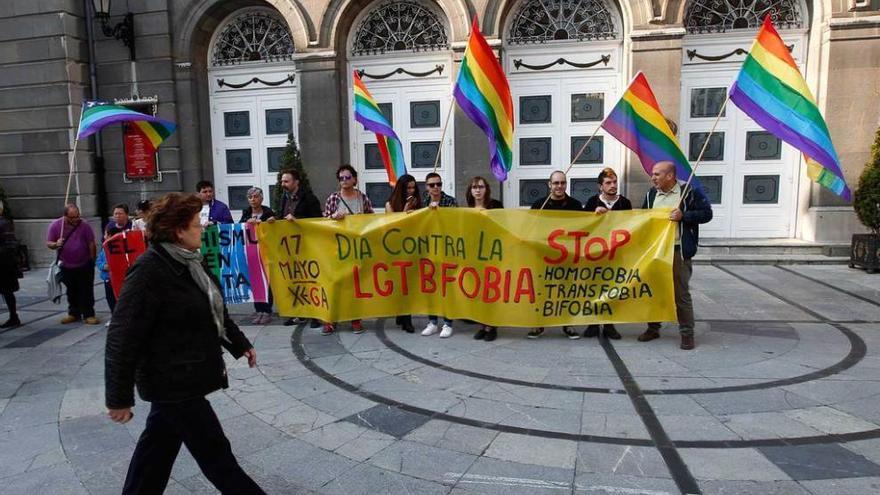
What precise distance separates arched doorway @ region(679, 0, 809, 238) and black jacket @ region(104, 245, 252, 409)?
10668mm

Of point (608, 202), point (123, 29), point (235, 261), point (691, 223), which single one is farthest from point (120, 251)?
point (123, 29)

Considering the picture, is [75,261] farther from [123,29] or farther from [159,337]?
[123,29]

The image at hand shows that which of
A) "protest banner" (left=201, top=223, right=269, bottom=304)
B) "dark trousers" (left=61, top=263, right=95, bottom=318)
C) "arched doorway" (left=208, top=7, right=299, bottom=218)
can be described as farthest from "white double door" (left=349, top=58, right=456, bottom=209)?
"dark trousers" (left=61, top=263, right=95, bottom=318)

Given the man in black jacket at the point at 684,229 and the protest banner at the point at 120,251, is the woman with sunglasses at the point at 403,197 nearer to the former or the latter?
the man in black jacket at the point at 684,229

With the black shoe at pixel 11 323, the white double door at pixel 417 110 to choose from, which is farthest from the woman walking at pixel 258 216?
the white double door at pixel 417 110

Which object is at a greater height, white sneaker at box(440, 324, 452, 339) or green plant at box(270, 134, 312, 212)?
green plant at box(270, 134, 312, 212)

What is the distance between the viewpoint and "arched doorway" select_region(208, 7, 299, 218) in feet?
41.4

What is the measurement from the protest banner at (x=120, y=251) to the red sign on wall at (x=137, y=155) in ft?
20.0

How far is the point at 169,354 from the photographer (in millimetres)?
2738

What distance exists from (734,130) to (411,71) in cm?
658

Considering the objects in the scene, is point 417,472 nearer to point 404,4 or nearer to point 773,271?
point 773,271

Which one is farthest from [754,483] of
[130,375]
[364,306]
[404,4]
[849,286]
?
[404,4]

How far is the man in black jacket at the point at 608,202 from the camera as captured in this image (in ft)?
20.8

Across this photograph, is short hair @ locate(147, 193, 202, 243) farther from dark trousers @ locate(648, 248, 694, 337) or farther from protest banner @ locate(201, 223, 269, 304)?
dark trousers @ locate(648, 248, 694, 337)
